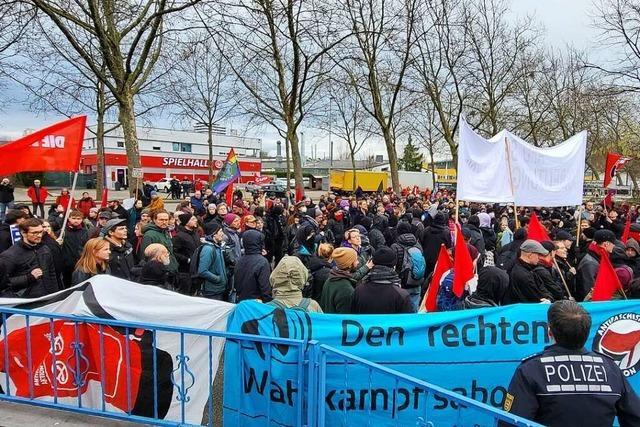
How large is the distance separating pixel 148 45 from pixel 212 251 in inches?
380

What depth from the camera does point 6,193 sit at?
1666cm

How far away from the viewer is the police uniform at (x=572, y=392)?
98.7 inches

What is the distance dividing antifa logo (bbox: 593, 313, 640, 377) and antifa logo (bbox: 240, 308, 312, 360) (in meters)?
2.52

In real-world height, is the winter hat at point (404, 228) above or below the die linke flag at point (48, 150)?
below

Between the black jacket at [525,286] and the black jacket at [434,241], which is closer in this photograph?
the black jacket at [525,286]

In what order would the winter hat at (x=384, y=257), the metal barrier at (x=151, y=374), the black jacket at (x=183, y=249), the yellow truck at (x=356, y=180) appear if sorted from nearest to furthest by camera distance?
the metal barrier at (x=151, y=374)
the winter hat at (x=384, y=257)
the black jacket at (x=183, y=249)
the yellow truck at (x=356, y=180)

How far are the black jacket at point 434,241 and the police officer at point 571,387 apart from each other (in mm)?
6154

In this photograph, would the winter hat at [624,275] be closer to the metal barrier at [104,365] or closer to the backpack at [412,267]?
the backpack at [412,267]

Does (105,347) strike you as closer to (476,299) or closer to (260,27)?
(476,299)

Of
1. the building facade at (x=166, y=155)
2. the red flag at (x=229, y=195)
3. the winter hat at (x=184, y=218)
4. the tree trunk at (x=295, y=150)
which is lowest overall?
the winter hat at (x=184, y=218)

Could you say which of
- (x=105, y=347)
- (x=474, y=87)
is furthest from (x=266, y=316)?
(x=474, y=87)

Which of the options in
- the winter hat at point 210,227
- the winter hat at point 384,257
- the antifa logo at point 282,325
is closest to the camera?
the antifa logo at point 282,325

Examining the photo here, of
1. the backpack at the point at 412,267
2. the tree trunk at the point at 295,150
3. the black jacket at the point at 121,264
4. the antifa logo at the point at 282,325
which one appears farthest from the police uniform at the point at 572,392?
the tree trunk at the point at 295,150

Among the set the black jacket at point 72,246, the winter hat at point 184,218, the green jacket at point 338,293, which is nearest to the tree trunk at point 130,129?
the winter hat at point 184,218
